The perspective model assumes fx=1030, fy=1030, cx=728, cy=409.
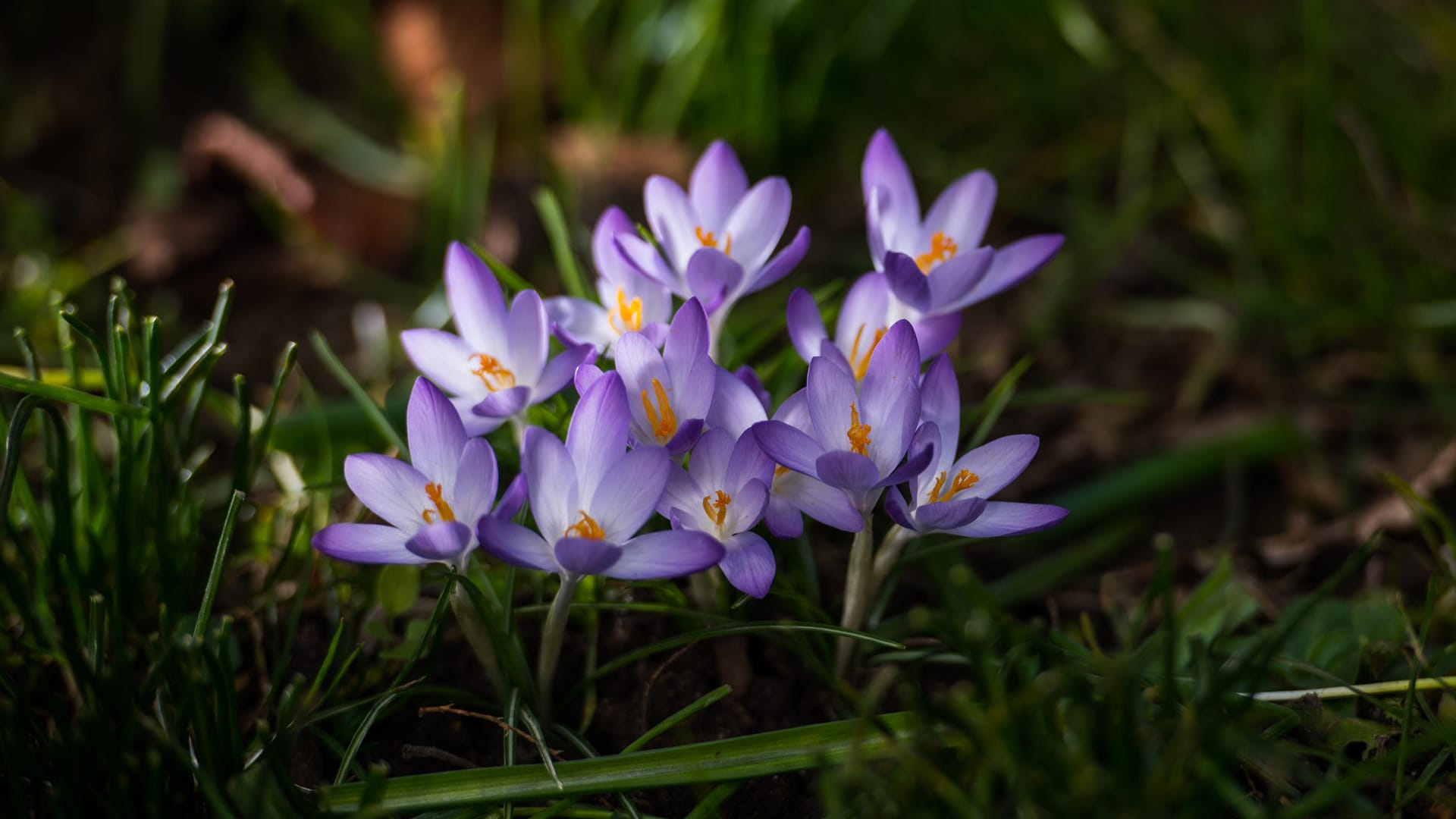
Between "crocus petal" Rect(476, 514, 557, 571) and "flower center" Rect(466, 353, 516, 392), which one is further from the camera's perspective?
"flower center" Rect(466, 353, 516, 392)

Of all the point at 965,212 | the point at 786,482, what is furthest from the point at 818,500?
the point at 965,212

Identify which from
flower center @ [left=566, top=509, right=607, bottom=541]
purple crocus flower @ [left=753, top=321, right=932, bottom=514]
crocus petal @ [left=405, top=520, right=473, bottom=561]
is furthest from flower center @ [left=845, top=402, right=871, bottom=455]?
crocus petal @ [left=405, top=520, right=473, bottom=561]

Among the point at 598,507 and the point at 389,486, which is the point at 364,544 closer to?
the point at 389,486

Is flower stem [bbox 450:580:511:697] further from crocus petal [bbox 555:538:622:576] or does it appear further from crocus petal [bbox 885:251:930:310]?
crocus petal [bbox 885:251:930:310]

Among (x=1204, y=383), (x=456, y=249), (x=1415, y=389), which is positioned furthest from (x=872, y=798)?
(x=1415, y=389)

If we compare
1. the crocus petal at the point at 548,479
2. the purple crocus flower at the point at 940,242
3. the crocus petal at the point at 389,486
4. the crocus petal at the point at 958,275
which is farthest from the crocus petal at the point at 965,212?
the crocus petal at the point at 389,486

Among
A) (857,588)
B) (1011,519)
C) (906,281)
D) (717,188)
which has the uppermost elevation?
(717,188)
